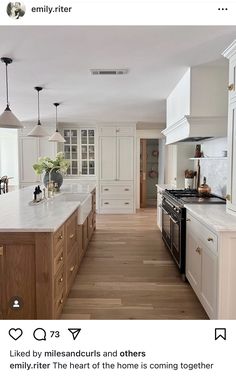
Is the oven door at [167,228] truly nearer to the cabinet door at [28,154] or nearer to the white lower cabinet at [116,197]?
the white lower cabinet at [116,197]

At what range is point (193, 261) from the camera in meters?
2.43

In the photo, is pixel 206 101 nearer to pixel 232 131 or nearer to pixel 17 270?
pixel 232 131

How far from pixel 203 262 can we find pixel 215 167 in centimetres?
157

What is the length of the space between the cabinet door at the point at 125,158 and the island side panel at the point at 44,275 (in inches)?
194

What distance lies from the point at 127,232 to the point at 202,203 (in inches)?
85.3

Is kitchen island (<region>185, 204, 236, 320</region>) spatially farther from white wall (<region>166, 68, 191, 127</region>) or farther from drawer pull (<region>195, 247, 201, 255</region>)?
white wall (<region>166, 68, 191, 127</region>)

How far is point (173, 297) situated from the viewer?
2.44 metres

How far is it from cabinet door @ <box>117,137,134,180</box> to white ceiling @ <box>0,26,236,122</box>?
2109 millimetres

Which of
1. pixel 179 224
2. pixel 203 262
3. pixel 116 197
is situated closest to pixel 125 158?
pixel 116 197

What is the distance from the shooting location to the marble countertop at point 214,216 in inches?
70.5
